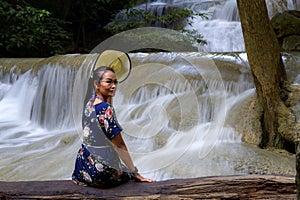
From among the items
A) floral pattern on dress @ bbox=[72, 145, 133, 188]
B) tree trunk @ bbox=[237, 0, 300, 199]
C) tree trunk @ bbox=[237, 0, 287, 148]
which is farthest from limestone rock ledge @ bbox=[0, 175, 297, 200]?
tree trunk @ bbox=[237, 0, 287, 148]

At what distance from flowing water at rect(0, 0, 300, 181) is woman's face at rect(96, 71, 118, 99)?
82cm

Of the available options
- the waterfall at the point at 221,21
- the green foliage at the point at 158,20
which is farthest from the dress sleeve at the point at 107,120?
the waterfall at the point at 221,21

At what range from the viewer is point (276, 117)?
4.28 metres

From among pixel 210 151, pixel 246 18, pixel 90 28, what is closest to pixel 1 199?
pixel 210 151

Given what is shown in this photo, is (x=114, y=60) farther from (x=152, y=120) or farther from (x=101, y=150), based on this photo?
(x=152, y=120)

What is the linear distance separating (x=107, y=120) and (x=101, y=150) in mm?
183

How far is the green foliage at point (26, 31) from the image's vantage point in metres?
8.36

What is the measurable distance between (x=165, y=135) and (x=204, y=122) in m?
0.67

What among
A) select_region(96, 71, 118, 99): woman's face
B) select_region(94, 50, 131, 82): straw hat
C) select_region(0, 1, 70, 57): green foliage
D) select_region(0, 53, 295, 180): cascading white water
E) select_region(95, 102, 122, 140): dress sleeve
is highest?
select_region(0, 1, 70, 57): green foliage

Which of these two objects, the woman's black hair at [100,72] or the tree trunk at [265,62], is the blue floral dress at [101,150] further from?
the tree trunk at [265,62]

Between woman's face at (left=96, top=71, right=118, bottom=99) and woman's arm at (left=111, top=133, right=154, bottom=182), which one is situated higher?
woman's face at (left=96, top=71, right=118, bottom=99)

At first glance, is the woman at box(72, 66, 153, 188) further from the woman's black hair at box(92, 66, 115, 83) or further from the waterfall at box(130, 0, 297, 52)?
the waterfall at box(130, 0, 297, 52)

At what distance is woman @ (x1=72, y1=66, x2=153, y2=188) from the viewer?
2049 millimetres

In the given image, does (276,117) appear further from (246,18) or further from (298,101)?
(246,18)
